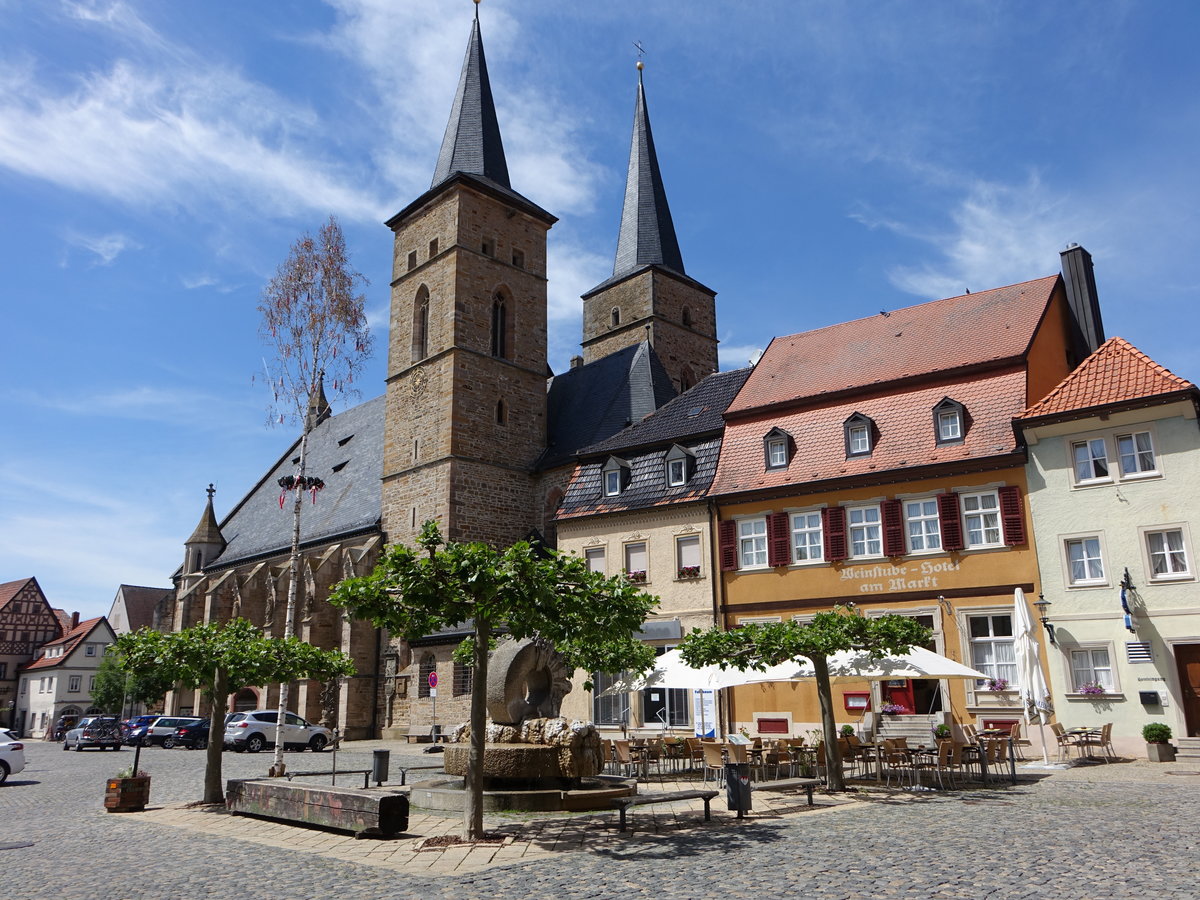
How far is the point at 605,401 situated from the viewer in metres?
38.6

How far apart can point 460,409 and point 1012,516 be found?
21.1 metres

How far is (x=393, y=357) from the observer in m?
40.0

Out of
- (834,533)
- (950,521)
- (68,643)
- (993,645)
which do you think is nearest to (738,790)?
(993,645)

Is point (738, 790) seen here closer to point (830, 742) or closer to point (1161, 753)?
point (830, 742)

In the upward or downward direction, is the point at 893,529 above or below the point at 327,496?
below

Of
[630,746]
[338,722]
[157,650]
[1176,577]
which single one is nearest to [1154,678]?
[1176,577]

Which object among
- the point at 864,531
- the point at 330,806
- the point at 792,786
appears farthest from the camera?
the point at 864,531

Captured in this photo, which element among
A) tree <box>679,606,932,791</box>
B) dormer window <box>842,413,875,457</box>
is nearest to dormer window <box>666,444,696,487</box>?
dormer window <box>842,413,875,457</box>

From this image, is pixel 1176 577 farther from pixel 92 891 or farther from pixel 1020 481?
pixel 92 891

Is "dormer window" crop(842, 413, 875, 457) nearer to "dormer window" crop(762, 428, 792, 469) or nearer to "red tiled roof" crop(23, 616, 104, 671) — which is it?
"dormer window" crop(762, 428, 792, 469)

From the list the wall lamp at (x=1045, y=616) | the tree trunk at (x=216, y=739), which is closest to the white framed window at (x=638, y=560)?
the wall lamp at (x=1045, y=616)

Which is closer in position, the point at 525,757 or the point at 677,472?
the point at 525,757

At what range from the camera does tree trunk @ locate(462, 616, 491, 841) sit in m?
10.1

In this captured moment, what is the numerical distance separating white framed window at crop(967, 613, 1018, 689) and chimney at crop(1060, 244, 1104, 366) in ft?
30.2
